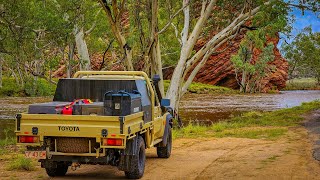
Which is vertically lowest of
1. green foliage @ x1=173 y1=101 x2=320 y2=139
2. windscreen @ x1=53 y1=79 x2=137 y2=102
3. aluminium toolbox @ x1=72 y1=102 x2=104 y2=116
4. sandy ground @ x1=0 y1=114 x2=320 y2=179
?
green foliage @ x1=173 y1=101 x2=320 y2=139

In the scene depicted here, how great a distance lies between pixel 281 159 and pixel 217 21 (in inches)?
674

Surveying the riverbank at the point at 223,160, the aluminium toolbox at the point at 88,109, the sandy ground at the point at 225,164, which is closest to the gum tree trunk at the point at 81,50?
the riverbank at the point at 223,160

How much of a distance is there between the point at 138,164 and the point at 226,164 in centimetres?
258

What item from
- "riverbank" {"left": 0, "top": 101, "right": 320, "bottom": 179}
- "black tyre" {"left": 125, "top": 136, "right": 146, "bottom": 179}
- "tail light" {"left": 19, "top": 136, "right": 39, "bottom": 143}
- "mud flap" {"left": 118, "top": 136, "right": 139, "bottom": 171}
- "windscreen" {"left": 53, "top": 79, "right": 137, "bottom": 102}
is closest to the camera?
"tail light" {"left": 19, "top": 136, "right": 39, "bottom": 143}

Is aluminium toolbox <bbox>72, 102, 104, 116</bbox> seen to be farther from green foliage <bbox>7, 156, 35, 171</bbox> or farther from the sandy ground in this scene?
green foliage <bbox>7, 156, 35, 171</bbox>

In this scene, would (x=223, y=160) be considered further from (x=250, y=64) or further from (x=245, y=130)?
(x=250, y=64)

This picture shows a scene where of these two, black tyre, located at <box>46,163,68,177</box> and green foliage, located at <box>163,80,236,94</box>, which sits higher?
green foliage, located at <box>163,80,236,94</box>

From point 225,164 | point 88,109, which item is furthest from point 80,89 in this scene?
point 225,164

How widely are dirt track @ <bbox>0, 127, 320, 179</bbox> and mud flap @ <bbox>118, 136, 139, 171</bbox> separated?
0.68 meters

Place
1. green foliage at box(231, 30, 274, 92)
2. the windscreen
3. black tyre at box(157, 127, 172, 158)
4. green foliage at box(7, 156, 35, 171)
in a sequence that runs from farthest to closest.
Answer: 1. green foliage at box(231, 30, 274, 92)
2. black tyre at box(157, 127, 172, 158)
3. green foliage at box(7, 156, 35, 171)
4. the windscreen

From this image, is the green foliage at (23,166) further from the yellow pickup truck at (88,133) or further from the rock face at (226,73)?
the rock face at (226,73)

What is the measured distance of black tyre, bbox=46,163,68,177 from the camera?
1003 cm

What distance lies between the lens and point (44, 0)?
24.6 m

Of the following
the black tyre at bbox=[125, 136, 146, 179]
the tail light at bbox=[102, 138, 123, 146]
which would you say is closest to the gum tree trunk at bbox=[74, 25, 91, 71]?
the black tyre at bbox=[125, 136, 146, 179]
